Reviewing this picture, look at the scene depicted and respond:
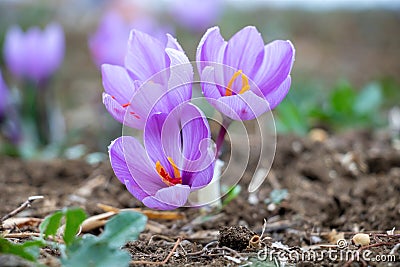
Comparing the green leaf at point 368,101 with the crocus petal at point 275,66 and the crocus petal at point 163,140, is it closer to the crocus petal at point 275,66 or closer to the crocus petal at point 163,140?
the crocus petal at point 275,66

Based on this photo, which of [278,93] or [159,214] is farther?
[159,214]

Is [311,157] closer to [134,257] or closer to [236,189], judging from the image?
[236,189]

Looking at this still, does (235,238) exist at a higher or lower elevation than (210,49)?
lower

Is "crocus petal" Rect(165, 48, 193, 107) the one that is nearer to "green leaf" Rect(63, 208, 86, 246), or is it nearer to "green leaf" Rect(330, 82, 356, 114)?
"green leaf" Rect(63, 208, 86, 246)

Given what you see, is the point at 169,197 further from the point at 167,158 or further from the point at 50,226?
the point at 50,226

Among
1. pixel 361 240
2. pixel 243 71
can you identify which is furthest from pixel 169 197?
pixel 361 240

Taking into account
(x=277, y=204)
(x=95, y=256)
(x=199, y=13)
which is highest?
(x=199, y=13)

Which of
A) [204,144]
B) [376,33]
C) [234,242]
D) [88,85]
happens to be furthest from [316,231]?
[376,33]
